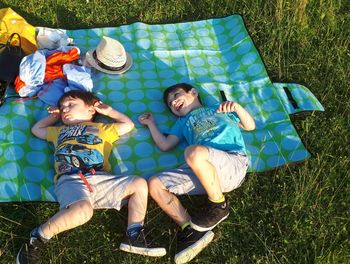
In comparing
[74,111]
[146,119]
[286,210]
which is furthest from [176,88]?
[286,210]

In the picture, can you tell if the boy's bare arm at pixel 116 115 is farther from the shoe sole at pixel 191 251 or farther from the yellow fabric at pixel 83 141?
the shoe sole at pixel 191 251

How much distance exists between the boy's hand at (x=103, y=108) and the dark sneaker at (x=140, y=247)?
56.1 inches

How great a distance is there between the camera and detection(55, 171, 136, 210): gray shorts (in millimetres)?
4121

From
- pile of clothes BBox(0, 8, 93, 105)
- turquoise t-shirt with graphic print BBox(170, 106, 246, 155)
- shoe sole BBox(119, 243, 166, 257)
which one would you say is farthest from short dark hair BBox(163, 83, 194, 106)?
shoe sole BBox(119, 243, 166, 257)

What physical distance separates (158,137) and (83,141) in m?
0.81

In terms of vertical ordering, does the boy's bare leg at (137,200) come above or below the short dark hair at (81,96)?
below

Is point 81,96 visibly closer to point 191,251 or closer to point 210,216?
point 210,216

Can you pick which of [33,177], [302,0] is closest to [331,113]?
[302,0]

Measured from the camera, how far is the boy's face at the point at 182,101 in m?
4.90

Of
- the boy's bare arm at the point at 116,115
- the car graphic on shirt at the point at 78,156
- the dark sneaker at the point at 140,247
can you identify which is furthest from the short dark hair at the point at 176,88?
the dark sneaker at the point at 140,247

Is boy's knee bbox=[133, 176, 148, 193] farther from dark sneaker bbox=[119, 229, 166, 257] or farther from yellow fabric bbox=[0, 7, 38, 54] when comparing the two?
yellow fabric bbox=[0, 7, 38, 54]

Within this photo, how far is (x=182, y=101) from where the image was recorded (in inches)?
193

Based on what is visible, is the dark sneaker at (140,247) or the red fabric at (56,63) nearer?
the dark sneaker at (140,247)

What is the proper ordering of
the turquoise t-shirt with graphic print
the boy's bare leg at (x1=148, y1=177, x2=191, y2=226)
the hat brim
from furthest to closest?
the hat brim → the turquoise t-shirt with graphic print → the boy's bare leg at (x1=148, y1=177, x2=191, y2=226)
